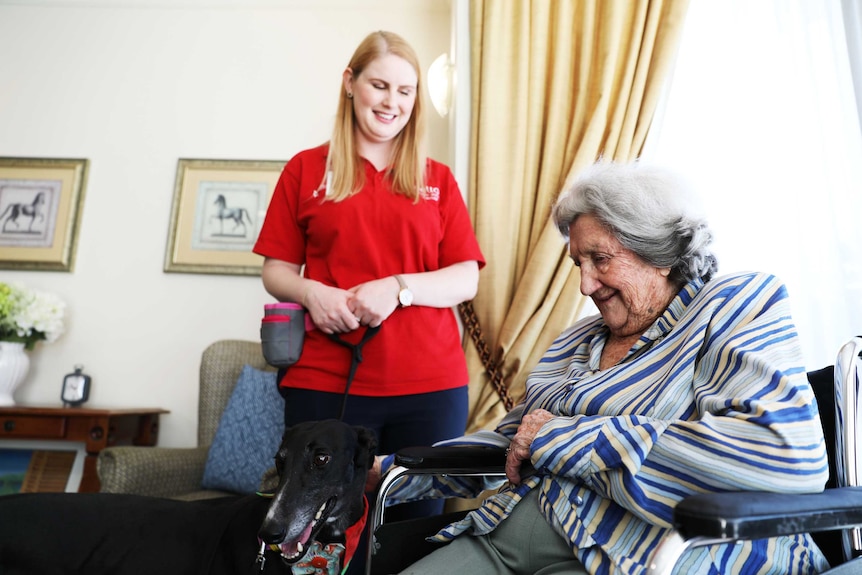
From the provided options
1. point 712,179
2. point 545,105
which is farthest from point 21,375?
point 712,179

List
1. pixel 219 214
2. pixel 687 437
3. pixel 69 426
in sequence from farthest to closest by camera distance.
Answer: pixel 219 214, pixel 69 426, pixel 687 437

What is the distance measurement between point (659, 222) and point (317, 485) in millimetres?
807

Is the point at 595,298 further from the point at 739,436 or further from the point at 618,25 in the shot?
the point at 618,25

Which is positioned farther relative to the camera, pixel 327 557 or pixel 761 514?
pixel 327 557

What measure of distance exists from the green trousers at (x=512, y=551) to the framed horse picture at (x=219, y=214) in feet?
6.93

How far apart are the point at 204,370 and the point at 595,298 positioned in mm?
1881

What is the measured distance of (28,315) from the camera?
2.84 m

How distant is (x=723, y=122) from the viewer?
2.22 meters

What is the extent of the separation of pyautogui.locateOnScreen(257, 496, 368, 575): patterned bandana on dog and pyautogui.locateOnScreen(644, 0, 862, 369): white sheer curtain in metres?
1.42

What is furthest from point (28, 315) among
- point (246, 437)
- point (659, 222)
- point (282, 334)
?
point (659, 222)

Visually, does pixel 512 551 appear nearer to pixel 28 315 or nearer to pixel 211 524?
pixel 211 524

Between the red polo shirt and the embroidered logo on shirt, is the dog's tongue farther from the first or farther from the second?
the embroidered logo on shirt

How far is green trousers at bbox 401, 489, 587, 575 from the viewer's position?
1.09 metres

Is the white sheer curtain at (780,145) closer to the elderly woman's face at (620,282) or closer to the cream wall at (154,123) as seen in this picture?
the elderly woman's face at (620,282)
